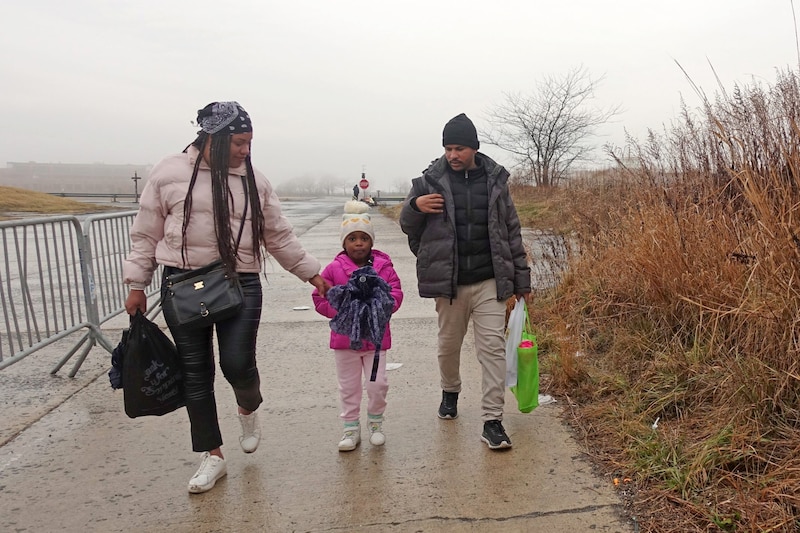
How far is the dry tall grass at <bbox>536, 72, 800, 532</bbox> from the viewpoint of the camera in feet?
8.19

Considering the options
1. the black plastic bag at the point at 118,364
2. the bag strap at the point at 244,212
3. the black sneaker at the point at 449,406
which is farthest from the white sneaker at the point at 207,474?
the black sneaker at the point at 449,406

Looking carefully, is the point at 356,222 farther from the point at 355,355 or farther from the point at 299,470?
the point at 299,470

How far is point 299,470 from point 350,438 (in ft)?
1.11

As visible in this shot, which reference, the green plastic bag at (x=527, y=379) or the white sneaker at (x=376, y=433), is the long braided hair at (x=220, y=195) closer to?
the white sneaker at (x=376, y=433)

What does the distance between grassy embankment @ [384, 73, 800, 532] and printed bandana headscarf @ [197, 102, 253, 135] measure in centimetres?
236

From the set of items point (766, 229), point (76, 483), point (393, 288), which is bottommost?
point (76, 483)

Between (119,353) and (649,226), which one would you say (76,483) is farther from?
(649,226)

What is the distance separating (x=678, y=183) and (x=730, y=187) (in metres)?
0.48

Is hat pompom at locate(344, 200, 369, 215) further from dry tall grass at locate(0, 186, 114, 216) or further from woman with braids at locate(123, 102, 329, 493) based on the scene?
dry tall grass at locate(0, 186, 114, 216)

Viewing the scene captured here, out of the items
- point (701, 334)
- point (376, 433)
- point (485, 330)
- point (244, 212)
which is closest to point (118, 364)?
point (244, 212)

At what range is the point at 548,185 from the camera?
67.8 ft

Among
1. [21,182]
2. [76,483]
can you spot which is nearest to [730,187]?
[76,483]

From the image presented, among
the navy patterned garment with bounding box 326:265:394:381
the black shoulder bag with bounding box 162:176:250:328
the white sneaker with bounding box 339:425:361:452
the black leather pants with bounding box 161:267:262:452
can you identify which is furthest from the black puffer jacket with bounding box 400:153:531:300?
the black shoulder bag with bounding box 162:176:250:328

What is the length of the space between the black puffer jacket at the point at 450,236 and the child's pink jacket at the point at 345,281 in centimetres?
19
